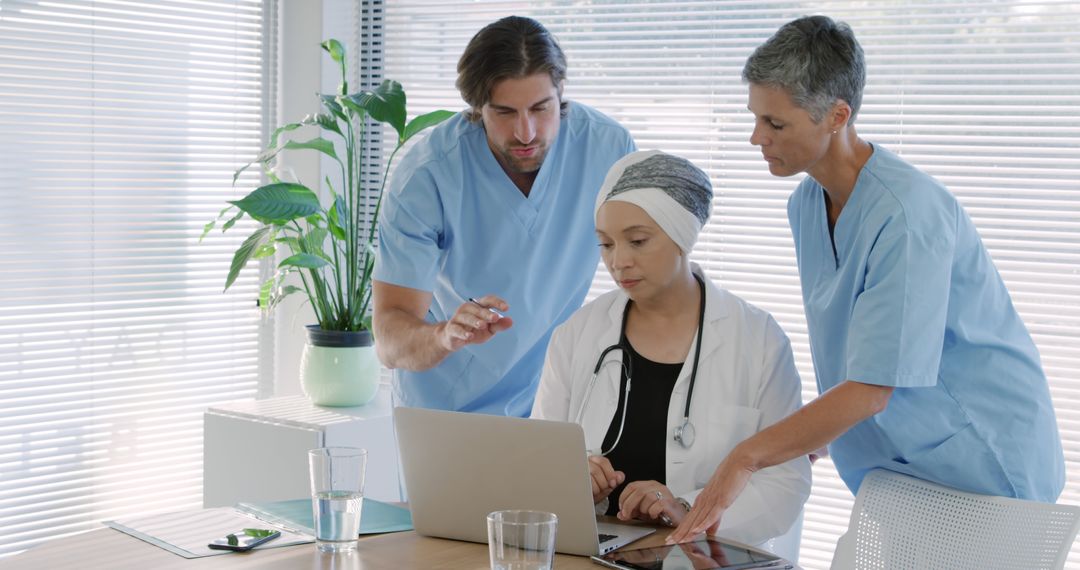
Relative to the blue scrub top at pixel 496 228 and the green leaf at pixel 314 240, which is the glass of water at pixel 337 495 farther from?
the green leaf at pixel 314 240

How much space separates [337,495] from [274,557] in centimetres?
13

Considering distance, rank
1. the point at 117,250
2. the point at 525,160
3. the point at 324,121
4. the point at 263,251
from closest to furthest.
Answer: the point at 525,160
the point at 324,121
the point at 263,251
the point at 117,250

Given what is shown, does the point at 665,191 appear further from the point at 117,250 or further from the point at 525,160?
the point at 117,250

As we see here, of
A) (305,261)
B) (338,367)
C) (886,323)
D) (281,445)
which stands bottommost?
(281,445)

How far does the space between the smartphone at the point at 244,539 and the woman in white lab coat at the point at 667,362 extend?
0.56 metres

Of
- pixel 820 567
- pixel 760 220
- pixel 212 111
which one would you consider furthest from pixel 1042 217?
pixel 212 111

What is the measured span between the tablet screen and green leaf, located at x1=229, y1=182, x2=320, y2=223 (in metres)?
2.13

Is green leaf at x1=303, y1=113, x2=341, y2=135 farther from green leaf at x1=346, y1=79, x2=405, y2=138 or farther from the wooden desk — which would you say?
the wooden desk

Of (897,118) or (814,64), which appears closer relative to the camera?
(814,64)

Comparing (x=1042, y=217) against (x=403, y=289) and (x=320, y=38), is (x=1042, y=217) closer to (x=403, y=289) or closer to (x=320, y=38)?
(x=403, y=289)

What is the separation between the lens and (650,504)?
1812 mm

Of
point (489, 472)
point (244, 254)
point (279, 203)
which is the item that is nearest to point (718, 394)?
→ point (489, 472)

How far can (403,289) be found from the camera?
2504 millimetres

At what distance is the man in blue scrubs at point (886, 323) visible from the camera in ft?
6.01
